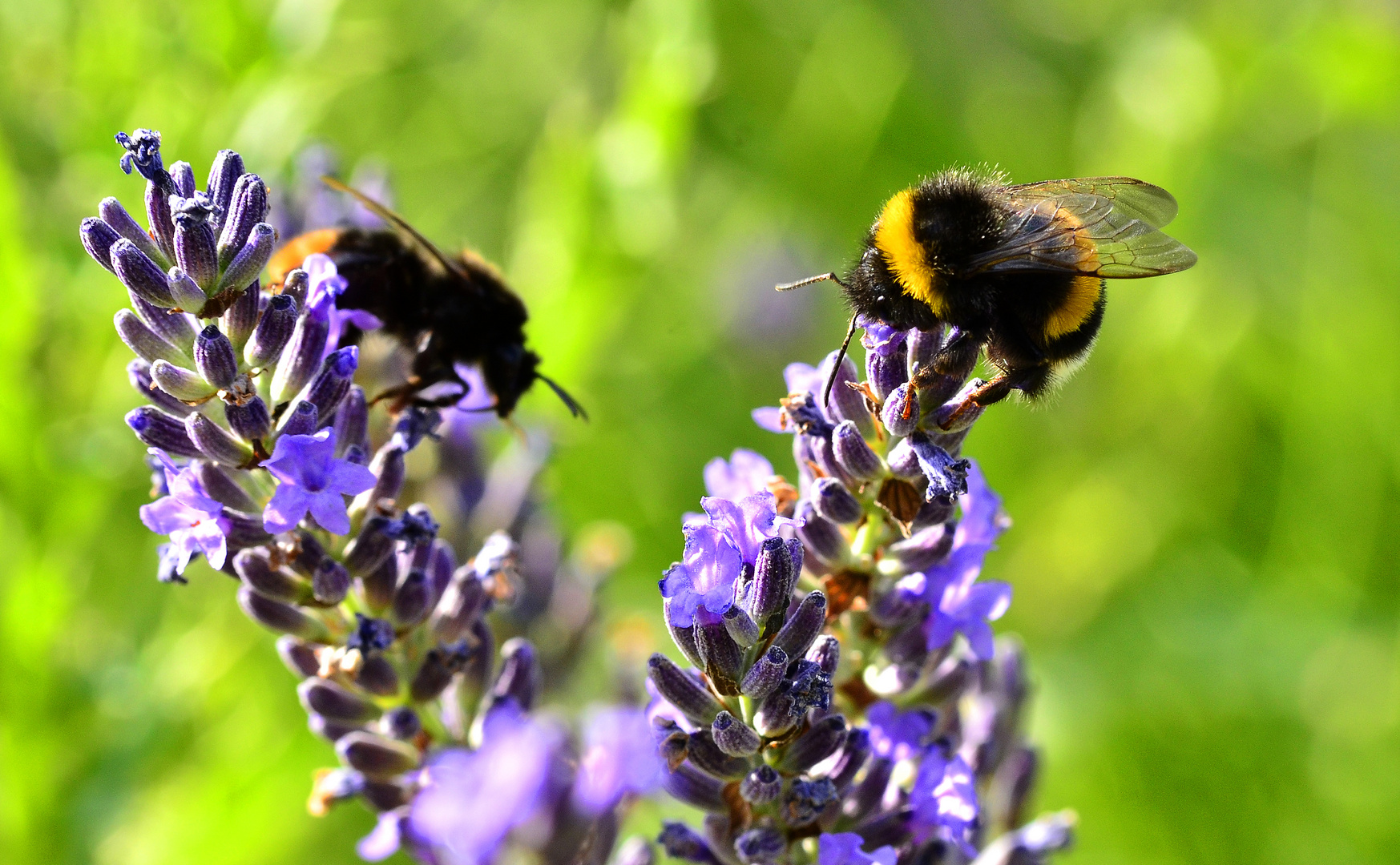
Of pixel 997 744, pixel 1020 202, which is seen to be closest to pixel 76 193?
pixel 1020 202

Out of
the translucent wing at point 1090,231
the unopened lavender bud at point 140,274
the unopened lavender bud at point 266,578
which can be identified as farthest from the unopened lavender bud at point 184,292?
the translucent wing at point 1090,231

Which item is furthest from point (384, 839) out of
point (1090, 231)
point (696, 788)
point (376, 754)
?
point (1090, 231)

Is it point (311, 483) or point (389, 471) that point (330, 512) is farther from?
point (389, 471)

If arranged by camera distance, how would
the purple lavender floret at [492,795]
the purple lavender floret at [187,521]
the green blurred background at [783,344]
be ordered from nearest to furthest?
the purple lavender floret at [492,795], the purple lavender floret at [187,521], the green blurred background at [783,344]

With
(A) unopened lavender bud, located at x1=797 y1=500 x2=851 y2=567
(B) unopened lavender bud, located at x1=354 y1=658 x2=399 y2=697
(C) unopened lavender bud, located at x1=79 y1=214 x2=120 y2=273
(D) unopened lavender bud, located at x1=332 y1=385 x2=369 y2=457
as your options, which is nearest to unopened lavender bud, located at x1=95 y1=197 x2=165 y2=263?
(C) unopened lavender bud, located at x1=79 y1=214 x2=120 y2=273

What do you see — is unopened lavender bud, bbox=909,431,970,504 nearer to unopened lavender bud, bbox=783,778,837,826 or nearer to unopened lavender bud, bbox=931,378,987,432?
unopened lavender bud, bbox=931,378,987,432

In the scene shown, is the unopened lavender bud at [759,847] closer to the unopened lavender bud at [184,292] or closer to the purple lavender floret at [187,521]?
the purple lavender floret at [187,521]
